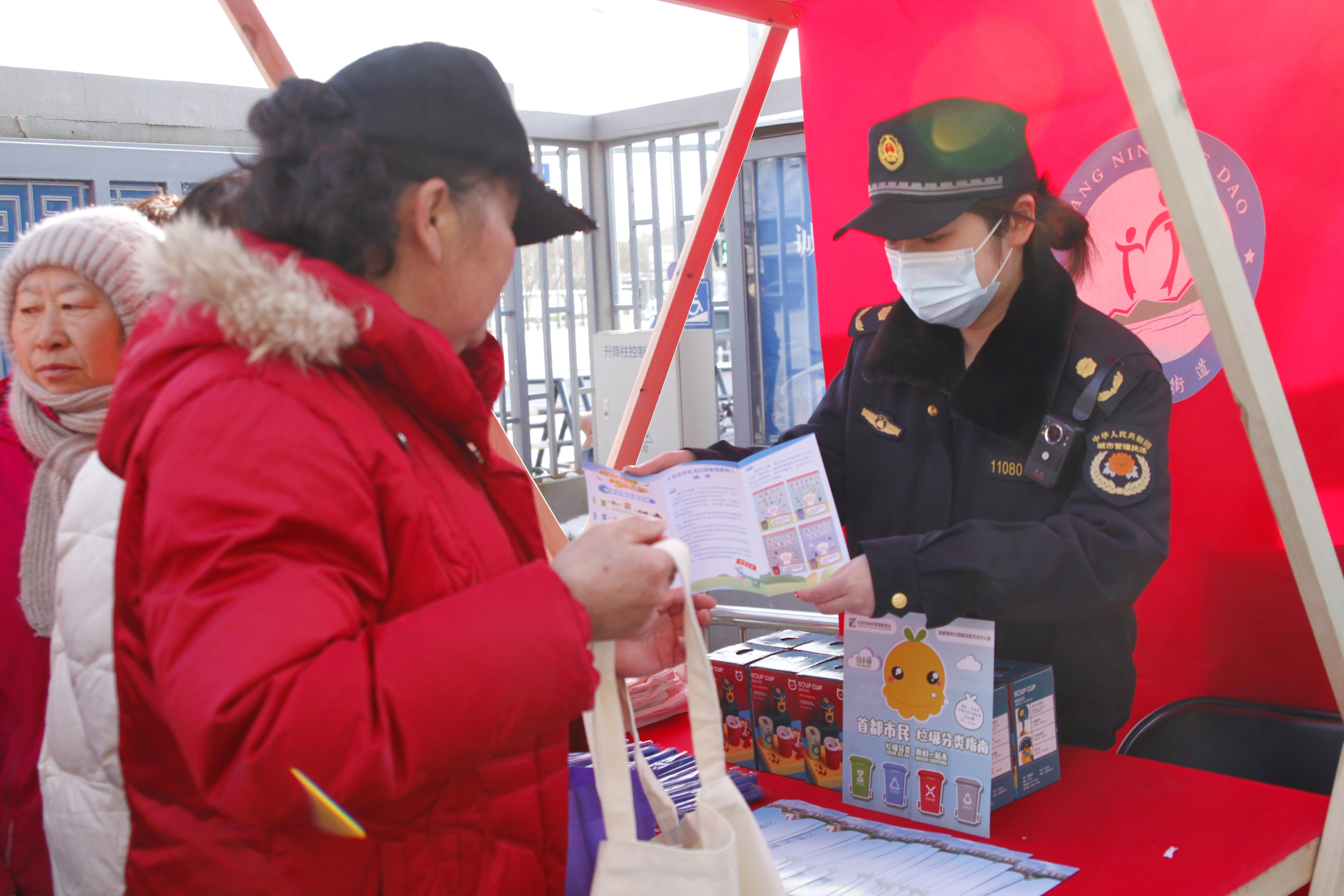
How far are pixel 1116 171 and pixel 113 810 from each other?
2761mm

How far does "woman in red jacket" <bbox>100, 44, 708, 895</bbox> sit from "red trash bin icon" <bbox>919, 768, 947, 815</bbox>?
679mm

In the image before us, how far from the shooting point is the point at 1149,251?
2719 millimetres

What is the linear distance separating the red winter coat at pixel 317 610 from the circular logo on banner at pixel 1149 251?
7.27ft

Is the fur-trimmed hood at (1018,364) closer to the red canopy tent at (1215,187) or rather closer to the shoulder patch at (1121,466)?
the shoulder patch at (1121,466)

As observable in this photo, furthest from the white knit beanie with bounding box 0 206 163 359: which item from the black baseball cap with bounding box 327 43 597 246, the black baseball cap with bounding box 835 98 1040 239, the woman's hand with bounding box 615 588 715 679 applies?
the black baseball cap with bounding box 835 98 1040 239

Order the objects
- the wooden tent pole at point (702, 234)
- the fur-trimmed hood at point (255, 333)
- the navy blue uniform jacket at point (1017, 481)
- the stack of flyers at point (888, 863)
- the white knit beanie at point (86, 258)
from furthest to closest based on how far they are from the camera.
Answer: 1. the wooden tent pole at point (702, 234)
2. the white knit beanie at point (86, 258)
3. the navy blue uniform jacket at point (1017, 481)
4. the stack of flyers at point (888, 863)
5. the fur-trimmed hood at point (255, 333)

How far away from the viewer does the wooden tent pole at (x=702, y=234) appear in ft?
10.3

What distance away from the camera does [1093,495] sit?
173 centimetres

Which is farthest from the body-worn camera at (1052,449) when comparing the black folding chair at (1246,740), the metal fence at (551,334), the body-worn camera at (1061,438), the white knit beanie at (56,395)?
the metal fence at (551,334)

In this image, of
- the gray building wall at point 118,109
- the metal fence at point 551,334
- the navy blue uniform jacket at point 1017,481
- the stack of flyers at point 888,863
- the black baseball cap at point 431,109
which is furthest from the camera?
the metal fence at point 551,334

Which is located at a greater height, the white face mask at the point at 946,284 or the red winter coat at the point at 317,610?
the white face mask at the point at 946,284

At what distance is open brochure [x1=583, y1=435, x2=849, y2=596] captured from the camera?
5.11 feet

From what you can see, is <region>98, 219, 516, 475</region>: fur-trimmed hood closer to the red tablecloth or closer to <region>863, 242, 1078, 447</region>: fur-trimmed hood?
the red tablecloth

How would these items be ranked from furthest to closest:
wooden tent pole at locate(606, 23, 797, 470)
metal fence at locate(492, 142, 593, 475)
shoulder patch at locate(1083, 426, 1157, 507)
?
1. metal fence at locate(492, 142, 593, 475)
2. wooden tent pole at locate(606, 23, 797, 470)
3. shoulder patch at locate(1083, 426, 1157, 507)
